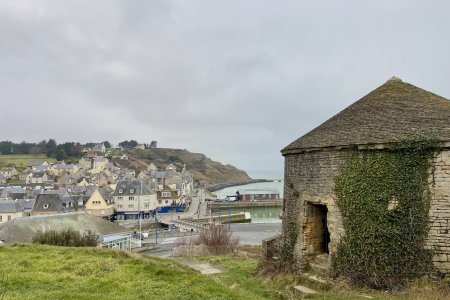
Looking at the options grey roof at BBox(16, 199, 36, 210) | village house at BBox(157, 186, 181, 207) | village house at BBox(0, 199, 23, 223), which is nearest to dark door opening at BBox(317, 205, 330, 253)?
village house at BBox(0, 199, 23, 223)

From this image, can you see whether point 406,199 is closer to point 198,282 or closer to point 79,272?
point 198,282

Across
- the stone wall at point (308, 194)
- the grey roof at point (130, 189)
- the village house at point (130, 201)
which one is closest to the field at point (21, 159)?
the grey roof at point (130, 189)

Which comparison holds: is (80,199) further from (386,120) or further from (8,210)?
(386,120)

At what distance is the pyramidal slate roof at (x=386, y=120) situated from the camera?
29.7 ft

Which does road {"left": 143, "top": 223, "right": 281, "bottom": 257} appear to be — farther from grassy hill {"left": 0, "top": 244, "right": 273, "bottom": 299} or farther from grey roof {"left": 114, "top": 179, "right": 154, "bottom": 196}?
grassy hill {"left": 0, "top": 244, "right": 273, "bottom": 299}

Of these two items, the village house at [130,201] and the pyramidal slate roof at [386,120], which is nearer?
the pyramidal slate roof at [386,120]

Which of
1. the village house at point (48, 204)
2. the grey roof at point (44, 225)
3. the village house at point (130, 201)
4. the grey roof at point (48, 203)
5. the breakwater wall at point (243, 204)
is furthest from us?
the breakwater wall at point (243, 204)

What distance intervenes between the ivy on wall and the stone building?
0.68ft

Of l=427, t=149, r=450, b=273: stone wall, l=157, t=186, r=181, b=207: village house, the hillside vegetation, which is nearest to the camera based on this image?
l=427, t=149, r=450, b=273: stone wall

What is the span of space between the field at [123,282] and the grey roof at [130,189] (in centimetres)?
5485

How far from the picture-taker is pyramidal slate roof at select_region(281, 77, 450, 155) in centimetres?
905

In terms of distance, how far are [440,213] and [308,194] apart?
10.7 feet

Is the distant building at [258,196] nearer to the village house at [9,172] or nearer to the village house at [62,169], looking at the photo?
the village house at [62,169]

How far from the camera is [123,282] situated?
8.09 meters
